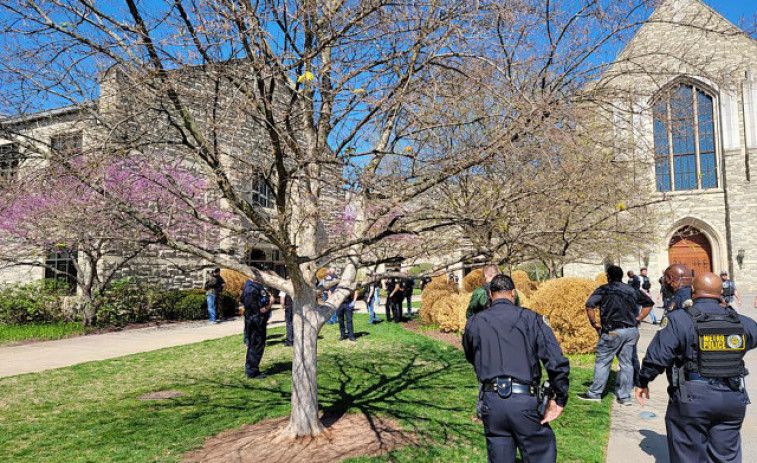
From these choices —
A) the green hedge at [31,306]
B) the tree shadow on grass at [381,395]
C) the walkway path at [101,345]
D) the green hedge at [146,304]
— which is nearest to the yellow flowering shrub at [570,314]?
the tree shadow on grass at [381,395]

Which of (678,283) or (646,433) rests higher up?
(678,283)

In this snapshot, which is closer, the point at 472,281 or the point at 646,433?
the point at 646,433

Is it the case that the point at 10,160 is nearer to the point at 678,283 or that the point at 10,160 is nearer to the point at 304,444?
the point at 304,444

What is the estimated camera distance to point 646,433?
5.04 meters

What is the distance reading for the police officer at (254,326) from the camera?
7.54 metres

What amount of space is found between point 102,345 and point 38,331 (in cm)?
237

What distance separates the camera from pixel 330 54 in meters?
4.59

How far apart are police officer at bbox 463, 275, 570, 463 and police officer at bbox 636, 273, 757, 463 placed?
98 cm

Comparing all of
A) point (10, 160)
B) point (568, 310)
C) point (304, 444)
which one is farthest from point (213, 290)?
point (304, 444)

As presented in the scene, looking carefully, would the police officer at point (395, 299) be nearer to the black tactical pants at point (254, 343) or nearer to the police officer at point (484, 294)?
the black tactical pants at point (254, 343)

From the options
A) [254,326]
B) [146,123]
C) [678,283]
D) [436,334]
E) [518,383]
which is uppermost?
[146,123]

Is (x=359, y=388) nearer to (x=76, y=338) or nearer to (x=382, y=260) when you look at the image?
(x=382, y=260)

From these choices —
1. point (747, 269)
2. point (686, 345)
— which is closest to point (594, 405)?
point (686, 345)

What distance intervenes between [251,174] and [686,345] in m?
4.20
